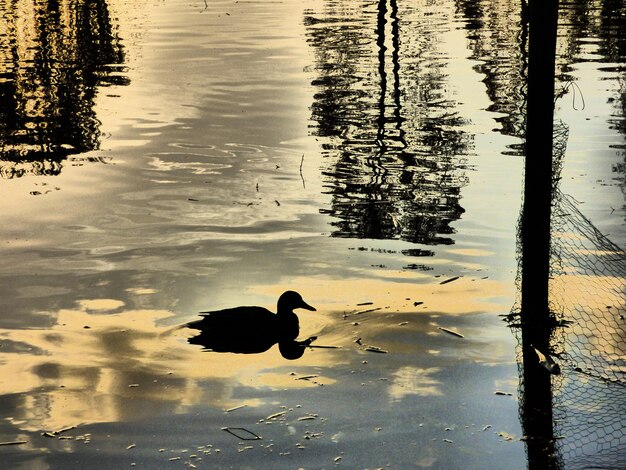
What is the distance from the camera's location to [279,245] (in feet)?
45.3

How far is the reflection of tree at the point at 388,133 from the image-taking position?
15055mm

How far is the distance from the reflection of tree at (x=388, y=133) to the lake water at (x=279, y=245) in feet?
0.27

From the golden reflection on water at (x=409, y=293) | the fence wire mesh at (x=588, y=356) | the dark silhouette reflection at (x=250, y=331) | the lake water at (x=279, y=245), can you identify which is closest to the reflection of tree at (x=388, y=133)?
the lake water at (x=279, y=245)

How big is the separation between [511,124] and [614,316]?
1042 cm

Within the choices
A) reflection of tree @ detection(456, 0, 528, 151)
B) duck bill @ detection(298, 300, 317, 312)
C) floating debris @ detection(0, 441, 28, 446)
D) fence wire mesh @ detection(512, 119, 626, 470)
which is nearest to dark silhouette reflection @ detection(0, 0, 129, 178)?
duck bill @ detection(298, 300, 317, 312)

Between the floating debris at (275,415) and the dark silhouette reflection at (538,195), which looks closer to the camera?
the floating debris at (275,415)

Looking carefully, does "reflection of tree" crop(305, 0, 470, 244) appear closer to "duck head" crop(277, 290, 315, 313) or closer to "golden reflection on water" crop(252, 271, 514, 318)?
"golden reflection on water" crop(252, 271, 514, 318)

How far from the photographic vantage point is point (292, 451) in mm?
8117

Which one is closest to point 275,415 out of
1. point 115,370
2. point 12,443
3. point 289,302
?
point 115,370

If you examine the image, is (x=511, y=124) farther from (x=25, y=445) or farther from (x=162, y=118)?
(x=25, y=445)

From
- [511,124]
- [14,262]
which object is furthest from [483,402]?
[511,124]

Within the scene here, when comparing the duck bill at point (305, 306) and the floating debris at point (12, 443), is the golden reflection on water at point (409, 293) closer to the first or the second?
the duck bill at point (305, 306)

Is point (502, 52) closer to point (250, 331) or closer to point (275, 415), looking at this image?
point (250, 331)

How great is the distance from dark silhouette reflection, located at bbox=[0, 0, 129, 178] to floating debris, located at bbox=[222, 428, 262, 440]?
10349 mm
